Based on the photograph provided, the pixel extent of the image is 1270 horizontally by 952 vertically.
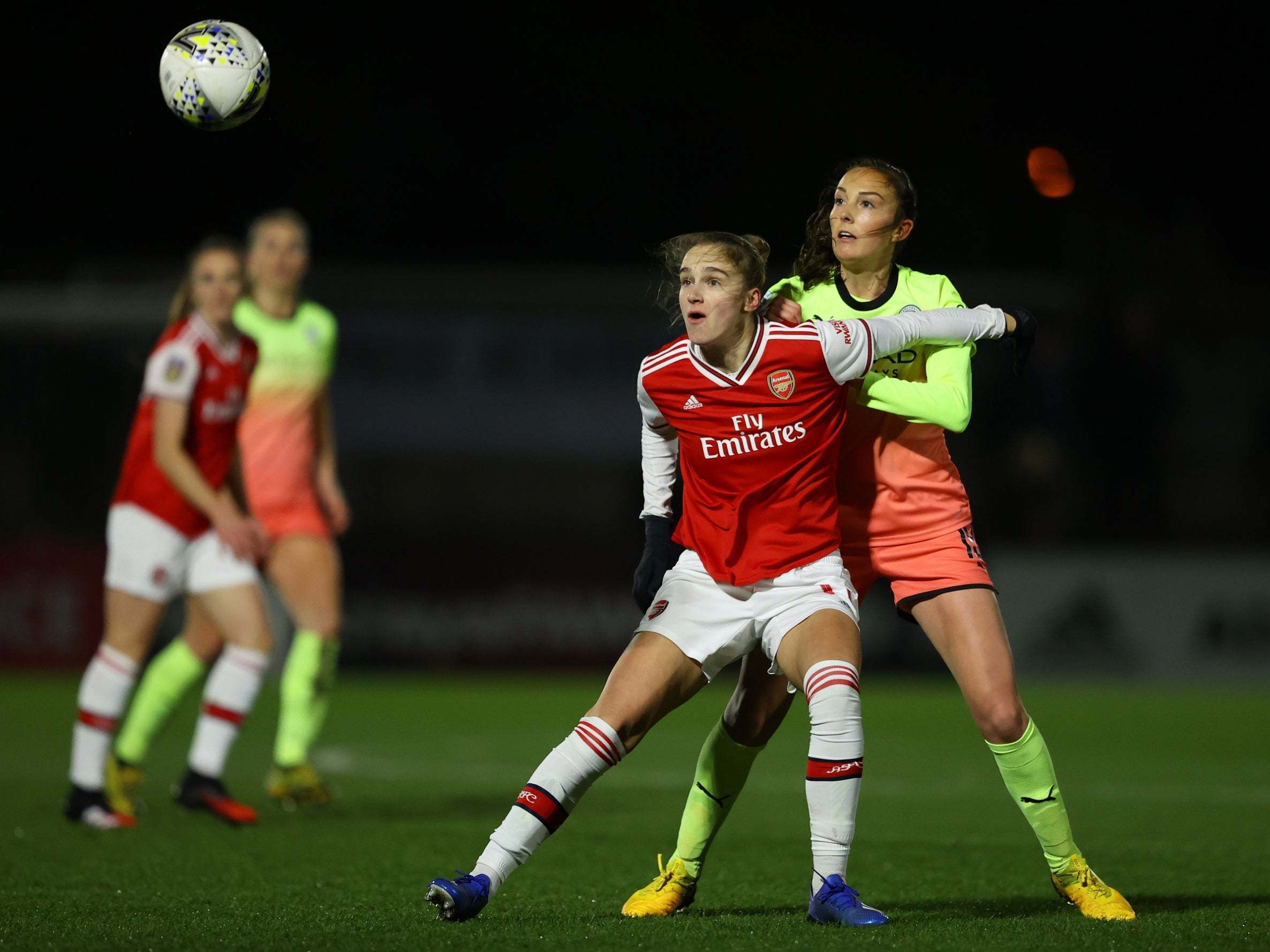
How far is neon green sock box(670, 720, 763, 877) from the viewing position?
4.68 meters

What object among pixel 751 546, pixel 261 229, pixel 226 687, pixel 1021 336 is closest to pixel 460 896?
pixel 751 546

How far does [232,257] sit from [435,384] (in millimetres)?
9356

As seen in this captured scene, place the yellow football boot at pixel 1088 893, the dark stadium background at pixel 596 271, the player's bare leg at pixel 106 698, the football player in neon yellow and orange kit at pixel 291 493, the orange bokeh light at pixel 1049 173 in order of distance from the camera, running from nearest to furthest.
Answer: the yellow football boot at pixel 1088 893, the player's bare leg at pixel 106 698, the football player in neon yellow and orange kit at pixel 291 493, the dark stadium background at pixel 596 271, the orange bokeh light at pixel 1049 173

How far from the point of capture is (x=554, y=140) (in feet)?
68.3

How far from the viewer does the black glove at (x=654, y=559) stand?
4.57m

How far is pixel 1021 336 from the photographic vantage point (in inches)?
181

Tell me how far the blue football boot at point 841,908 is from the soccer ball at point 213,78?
3198mm

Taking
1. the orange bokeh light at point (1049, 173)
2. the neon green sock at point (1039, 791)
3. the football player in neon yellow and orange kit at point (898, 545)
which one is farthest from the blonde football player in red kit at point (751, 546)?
the orange bokeh light at point (1049, 173)

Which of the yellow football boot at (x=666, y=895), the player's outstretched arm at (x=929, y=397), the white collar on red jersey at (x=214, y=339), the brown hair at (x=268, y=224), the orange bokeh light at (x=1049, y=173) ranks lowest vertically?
the yellow football boot at (x=666, y=895)

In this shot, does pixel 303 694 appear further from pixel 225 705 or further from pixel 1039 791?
pixel 1039 791

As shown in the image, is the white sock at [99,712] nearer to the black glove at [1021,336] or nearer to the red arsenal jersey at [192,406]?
the red arsenal jersey at [192,406]

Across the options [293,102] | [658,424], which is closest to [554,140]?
[293,102]

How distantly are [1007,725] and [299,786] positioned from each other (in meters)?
3.47

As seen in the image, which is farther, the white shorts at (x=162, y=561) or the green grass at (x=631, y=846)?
the white shorts at (x=162, y=561)
